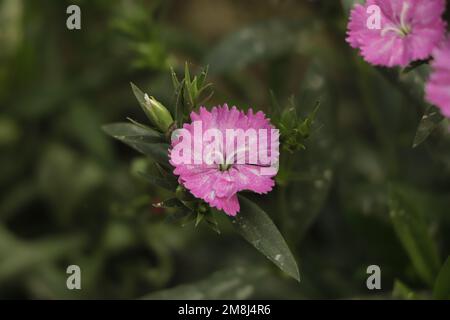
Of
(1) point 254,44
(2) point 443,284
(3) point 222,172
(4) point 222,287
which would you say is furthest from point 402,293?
(1) point 254,44

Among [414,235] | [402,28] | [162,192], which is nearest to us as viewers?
[402,28]

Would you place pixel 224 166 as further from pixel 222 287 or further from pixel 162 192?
pixel 162 192

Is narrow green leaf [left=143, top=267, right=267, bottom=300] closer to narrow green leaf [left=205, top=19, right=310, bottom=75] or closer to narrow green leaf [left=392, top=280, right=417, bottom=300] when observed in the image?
narrow green leaf [left=392, top=280, right=417, bottom=300]

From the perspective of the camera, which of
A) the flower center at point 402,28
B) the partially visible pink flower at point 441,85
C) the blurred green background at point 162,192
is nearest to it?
the partially visible pink flower at point 441,85

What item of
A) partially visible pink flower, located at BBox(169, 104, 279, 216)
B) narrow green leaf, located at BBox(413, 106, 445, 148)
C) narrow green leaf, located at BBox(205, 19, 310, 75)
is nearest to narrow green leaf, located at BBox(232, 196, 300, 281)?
partially visible pink flower, located at BBox(169, 104, 279, 216)

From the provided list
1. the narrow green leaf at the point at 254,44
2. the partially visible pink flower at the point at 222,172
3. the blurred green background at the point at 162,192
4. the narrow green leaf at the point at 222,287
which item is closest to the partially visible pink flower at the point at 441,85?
the partially visible pink flower at the point at 222,172

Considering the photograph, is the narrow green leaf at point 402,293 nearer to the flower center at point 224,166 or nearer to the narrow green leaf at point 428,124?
the narrow green leaf at point 428,124
